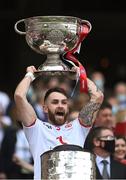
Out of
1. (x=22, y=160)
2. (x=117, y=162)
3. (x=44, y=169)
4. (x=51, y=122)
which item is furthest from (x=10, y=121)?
(x=44, y=169)

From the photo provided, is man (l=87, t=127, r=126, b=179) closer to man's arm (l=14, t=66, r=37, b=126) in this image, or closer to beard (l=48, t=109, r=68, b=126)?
beard (l=48, t=109, r=68, b=126)

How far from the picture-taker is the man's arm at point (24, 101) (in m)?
9.48

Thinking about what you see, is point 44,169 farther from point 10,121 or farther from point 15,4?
point 15,4

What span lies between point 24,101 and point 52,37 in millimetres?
646

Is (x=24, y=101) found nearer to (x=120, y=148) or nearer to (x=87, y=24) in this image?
(x=87, y=24)

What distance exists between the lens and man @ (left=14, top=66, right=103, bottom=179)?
953cm

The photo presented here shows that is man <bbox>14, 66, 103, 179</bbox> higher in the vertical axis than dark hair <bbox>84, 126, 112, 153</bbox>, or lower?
lower

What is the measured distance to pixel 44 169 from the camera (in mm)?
8461

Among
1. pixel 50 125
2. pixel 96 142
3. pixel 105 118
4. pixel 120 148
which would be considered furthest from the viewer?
pixel 105 118

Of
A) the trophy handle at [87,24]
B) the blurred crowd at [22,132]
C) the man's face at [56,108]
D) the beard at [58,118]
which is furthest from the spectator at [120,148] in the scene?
the trophy handle at [87,24]

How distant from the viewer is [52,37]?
941cm

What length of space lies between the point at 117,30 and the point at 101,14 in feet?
1.63

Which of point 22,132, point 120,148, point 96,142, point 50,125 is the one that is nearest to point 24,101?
point 50,125

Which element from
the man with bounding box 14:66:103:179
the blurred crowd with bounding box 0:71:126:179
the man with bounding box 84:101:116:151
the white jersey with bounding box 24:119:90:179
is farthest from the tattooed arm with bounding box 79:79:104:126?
the man with bounding box 84:101:116:151
